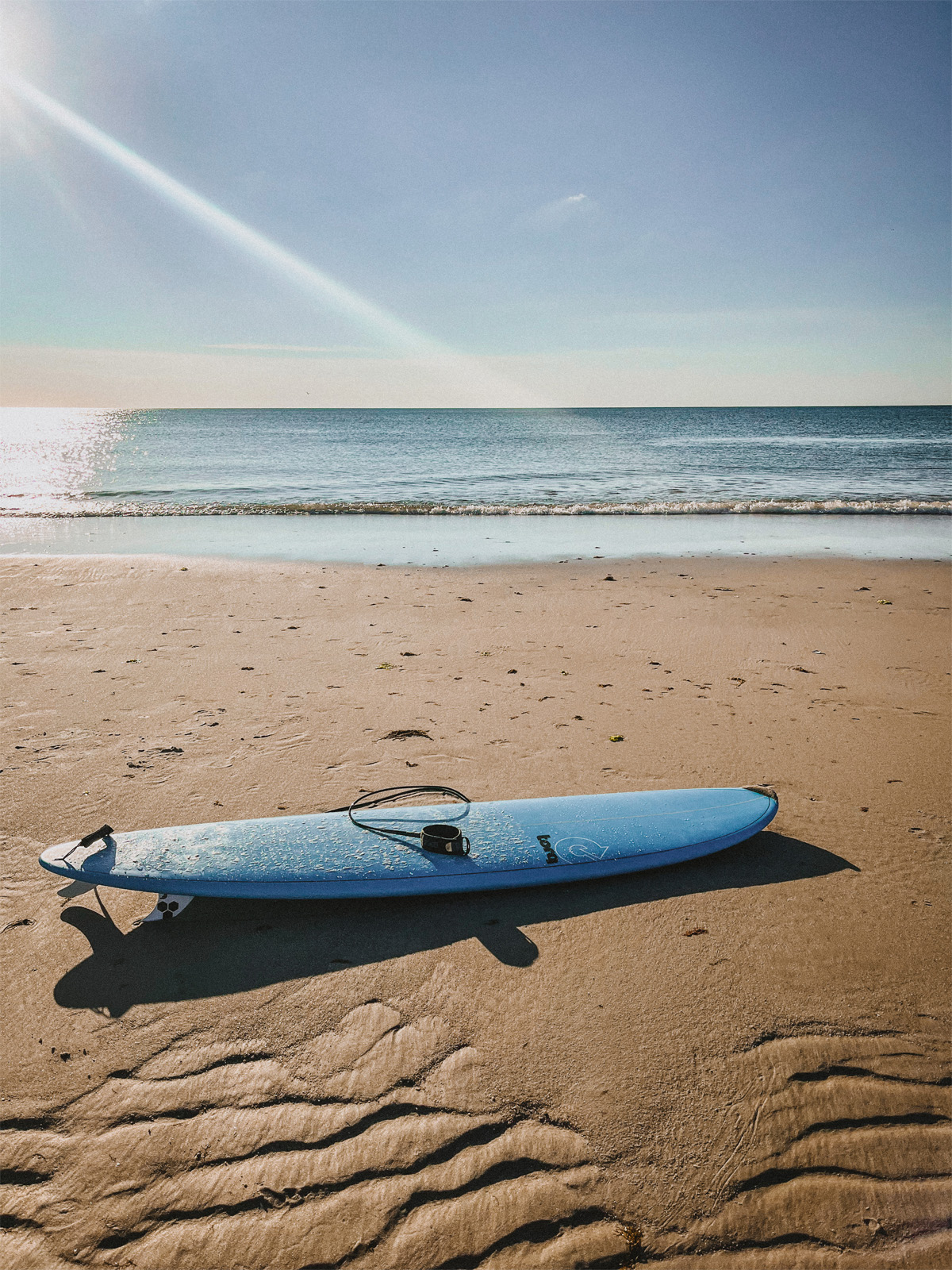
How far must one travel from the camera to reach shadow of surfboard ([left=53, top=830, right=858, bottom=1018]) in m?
2.75

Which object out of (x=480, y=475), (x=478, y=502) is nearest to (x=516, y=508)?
(x=478, y=502)

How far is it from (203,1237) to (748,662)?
547cm

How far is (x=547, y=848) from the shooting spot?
341 cm

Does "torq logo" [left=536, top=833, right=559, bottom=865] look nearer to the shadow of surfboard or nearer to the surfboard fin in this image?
the shadow of surfboard

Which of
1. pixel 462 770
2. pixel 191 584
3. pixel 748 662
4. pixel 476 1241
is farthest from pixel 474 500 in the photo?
pixel 476 1241

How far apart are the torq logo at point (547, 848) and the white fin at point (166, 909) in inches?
67.8

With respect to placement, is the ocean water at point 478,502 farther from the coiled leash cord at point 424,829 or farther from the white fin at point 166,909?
the white fin at point 166,909

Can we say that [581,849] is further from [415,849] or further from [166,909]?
[166,909]

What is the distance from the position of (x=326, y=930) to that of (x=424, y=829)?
64 cm

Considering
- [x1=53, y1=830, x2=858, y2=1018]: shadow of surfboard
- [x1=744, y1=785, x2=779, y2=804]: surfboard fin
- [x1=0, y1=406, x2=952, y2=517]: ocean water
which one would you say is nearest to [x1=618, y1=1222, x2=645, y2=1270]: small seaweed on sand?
[x1=53, y1=830, x2=858, y2=1018]: shadow of surfboard

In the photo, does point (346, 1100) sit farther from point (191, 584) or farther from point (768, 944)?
point (191, 584)

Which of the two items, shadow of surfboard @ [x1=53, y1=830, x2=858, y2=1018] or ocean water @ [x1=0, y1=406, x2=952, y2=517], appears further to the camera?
ocean water @ [x1=0, y1=406, x2=952, y2=517]

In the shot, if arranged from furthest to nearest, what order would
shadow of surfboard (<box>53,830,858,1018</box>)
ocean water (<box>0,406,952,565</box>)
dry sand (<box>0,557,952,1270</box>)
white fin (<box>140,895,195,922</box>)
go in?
ocean water (<box>0,406,952,565</box>) → white fin (<box>140,895,195,922</box>) → shadow of surfboard (<box>53,830,858,1018</box>) → dry sand (<box>0,557,952,1270</box>)

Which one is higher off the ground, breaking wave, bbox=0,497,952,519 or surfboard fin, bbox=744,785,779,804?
breaking wave, bbox=0,497,952,519
